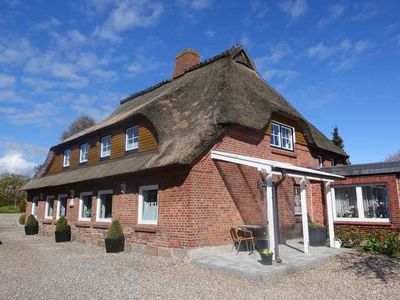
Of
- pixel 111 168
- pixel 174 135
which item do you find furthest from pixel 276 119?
pixel 111 168

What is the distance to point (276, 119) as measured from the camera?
14.8 meters

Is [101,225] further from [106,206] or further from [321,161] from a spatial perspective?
[321,161]

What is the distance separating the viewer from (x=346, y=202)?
47.1 ft

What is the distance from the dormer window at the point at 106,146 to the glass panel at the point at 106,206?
2124mm

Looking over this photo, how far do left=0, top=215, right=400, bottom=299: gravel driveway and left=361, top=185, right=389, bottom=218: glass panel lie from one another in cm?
281

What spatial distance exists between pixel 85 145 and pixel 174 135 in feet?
27.2

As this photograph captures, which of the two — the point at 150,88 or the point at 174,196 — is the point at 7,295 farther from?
the point at 150,88

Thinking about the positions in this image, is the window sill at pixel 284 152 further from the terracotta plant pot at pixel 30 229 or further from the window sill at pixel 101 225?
the terracotta plant pot at pixel 30 229

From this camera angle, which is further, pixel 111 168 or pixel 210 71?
pixel 210 71

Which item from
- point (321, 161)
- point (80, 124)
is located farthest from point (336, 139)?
point (80, 124)

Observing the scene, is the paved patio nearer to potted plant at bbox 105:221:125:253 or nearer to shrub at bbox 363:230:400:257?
shrub at bbox 363:230:400:257

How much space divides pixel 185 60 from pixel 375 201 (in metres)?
11.6

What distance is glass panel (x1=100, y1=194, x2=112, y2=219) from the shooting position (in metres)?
14.7

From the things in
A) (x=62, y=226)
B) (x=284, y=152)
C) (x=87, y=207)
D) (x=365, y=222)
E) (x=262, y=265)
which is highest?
(x=284, y=152)
